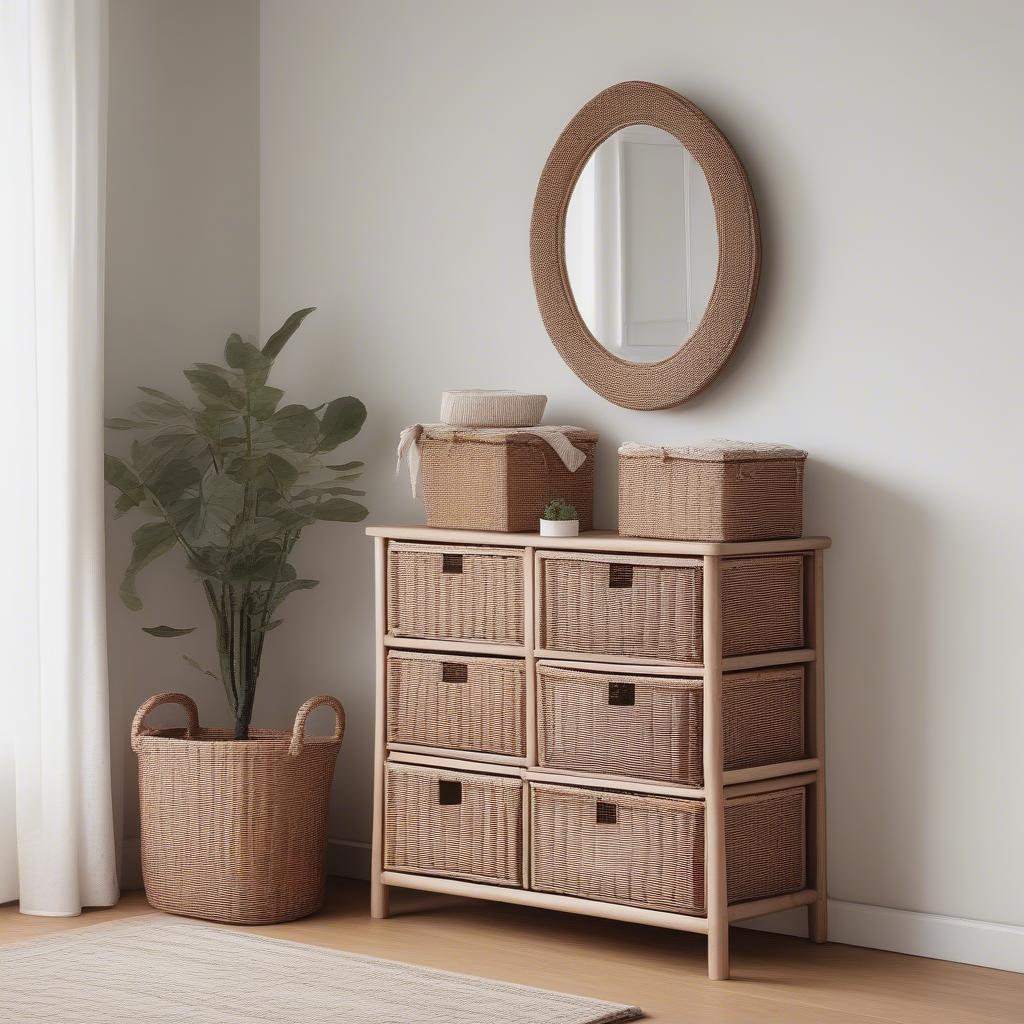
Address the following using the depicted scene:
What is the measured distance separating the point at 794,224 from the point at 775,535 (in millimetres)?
654

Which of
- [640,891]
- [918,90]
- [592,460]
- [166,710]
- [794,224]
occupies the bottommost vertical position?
[640,891]

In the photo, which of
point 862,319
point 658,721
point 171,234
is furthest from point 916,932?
point 171,234

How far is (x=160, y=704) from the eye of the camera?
3.63 metres

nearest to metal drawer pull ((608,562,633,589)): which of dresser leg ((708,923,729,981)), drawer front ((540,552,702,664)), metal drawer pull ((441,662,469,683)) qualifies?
drawer front ((540,552,702,664))

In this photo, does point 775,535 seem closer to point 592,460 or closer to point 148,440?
point 592,460

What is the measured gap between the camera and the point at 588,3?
136 inches

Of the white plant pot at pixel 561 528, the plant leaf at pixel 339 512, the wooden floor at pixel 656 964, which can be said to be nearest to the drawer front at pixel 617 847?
the wooden floor at pixel 656 964

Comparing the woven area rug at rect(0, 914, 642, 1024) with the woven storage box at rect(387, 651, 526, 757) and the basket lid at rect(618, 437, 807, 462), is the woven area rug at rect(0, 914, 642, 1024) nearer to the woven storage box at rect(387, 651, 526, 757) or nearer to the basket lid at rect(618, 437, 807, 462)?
the woven storage box at rect(387, 651, 526, 757)

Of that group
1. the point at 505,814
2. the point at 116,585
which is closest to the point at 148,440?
the point at 116,585

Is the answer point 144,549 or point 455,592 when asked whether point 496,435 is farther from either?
point 144,549

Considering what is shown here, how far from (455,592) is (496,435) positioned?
1.12ft

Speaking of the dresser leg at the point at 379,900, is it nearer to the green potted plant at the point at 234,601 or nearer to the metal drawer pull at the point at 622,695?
the green potted plant at the point at 234,601

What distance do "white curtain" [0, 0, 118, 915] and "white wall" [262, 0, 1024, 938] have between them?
2.60 feet

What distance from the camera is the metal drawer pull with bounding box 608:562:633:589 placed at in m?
3.01
